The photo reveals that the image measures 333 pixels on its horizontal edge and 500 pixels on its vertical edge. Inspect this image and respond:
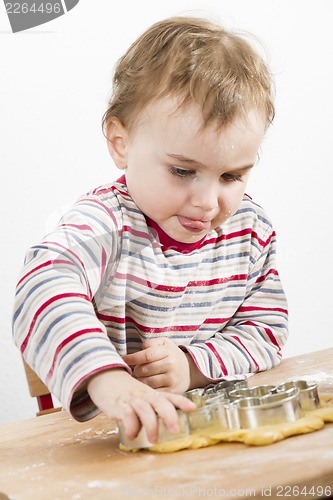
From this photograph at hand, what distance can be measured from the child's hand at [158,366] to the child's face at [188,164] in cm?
14

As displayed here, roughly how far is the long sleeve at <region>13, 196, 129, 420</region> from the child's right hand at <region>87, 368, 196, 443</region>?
12 mm

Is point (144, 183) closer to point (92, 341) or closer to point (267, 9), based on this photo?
point (92, 341)

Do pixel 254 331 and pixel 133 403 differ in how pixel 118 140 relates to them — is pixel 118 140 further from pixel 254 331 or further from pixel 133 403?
pixel 133 403

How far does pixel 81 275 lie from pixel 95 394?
172mm

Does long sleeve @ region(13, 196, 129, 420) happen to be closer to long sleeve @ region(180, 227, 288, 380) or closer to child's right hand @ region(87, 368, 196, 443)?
child's right hand @ region(87, 368, 196, 443)

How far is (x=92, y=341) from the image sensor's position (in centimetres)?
61

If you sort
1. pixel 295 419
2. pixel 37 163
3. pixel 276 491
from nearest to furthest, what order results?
pixel 276 491
pixel 295 419
pixel 37 163

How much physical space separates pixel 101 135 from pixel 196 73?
A: 117cm

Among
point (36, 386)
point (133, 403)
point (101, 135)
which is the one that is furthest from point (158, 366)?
point (101, 135)

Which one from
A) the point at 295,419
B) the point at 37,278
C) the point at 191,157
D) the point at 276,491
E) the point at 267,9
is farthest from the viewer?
the point at 267,9

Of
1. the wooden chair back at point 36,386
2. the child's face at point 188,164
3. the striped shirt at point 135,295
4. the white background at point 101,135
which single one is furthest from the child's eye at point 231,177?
the white background at point 101,135

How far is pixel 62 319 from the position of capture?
Result: 0.63 m

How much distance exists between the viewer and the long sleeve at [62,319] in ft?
1.99

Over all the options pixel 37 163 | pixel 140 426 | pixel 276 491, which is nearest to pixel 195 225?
pixel 140 426
